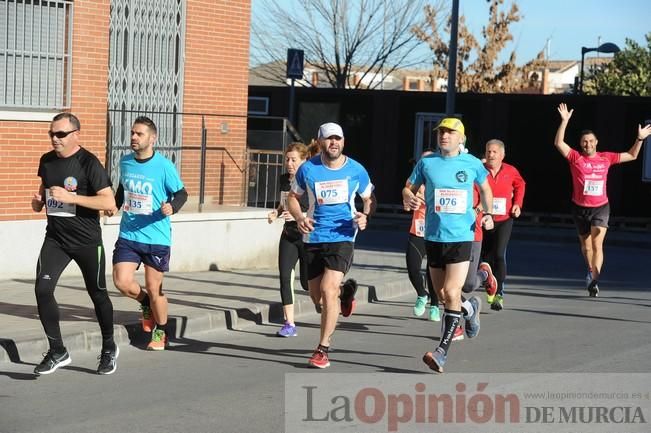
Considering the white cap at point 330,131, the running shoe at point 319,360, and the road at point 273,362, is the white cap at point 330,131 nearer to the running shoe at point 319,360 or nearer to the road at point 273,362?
the running shoe at point 319,360

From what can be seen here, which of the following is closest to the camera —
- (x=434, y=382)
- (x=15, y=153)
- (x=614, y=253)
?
(x=434, y=382)

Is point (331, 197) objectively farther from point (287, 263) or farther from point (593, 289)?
point (593, 289)

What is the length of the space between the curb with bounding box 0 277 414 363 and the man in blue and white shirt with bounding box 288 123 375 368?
6.11ft

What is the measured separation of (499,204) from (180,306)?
3.60m

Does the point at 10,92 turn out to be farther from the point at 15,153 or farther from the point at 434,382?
the point at 434,382

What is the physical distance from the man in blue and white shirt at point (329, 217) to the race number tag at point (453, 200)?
2.00ft

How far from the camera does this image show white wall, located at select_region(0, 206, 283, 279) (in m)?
13.2

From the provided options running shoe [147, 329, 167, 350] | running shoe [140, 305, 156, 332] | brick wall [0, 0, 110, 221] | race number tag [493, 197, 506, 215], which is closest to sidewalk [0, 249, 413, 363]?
running shoe [140, 305, 156, 332]

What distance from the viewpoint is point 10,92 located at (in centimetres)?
1335

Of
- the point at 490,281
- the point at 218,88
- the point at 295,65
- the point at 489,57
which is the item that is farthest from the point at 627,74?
the point at 490,281

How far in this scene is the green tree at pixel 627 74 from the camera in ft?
185

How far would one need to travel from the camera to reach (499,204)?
13016 millimetres

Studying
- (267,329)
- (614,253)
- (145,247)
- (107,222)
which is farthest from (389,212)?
(145,247)

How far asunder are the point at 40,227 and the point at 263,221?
11.6ft
